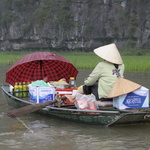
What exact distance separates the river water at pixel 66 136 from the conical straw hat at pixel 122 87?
1.82ft

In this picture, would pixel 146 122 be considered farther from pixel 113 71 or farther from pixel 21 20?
pixel 21 20

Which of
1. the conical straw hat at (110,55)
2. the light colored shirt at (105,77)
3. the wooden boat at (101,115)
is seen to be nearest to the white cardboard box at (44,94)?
the wooden boat at (101,115)

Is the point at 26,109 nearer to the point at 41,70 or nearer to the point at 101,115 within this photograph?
the point at 101,115

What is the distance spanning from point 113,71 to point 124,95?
51 cm

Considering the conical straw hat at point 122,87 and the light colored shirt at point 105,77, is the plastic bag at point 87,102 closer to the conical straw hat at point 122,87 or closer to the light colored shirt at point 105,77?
the light colored shirt at point 105,77

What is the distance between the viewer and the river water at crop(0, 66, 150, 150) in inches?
203

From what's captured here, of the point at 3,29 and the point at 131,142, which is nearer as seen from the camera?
the point at 131,142

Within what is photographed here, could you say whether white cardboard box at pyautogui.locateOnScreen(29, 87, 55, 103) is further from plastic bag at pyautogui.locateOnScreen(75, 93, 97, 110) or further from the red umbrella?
the red umbrella

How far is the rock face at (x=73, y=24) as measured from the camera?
3894cm

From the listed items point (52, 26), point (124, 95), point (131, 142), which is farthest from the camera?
point (52, 26)

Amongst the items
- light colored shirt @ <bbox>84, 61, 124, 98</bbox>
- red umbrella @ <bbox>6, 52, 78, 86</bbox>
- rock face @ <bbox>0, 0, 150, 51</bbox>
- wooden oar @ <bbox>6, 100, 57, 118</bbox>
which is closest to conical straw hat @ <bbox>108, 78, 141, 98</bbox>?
light colored shirt @ <bbox>84, 61, 124, 98</bbox>

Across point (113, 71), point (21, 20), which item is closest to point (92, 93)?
point (113, 71)

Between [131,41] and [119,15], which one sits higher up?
[119,15]

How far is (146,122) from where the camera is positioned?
19.7 feet
